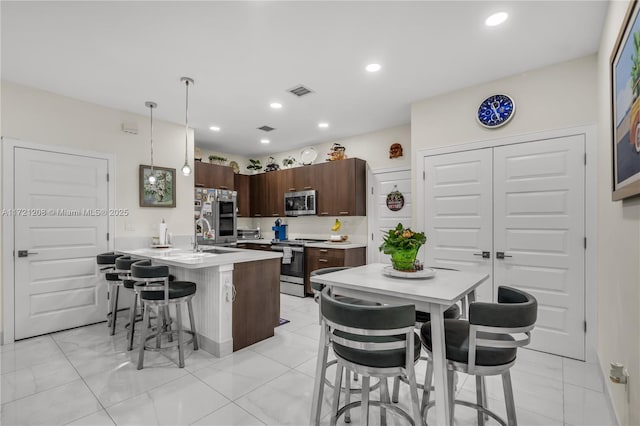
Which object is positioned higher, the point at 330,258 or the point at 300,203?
the point at 300,203

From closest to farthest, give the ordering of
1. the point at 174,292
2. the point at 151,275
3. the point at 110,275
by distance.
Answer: the point at 151,275, the point at 174,292, the point at 110,275

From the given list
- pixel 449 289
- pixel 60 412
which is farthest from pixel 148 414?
pixel 449 289

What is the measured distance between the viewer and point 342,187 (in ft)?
16.8

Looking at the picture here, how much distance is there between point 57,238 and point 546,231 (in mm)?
5241

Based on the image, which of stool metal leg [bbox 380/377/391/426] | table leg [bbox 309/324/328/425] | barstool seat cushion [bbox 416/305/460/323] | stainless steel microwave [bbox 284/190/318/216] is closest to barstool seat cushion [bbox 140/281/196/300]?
table leg [bbox 309/324/328/425]

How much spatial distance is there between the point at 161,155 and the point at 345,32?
3.31 metres

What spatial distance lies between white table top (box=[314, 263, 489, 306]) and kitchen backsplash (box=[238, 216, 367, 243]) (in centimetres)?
312

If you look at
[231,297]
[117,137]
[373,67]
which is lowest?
[231,297]

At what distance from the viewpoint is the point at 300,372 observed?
2533 mm

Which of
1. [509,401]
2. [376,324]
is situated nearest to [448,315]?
[509,401]

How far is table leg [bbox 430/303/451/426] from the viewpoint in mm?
1460

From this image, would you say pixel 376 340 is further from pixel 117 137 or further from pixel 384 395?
pixel 117 137

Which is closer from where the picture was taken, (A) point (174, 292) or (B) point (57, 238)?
(A) point (174, 292)

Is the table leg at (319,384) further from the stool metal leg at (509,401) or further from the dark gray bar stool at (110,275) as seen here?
the dark gray bar stool at (110,275)
